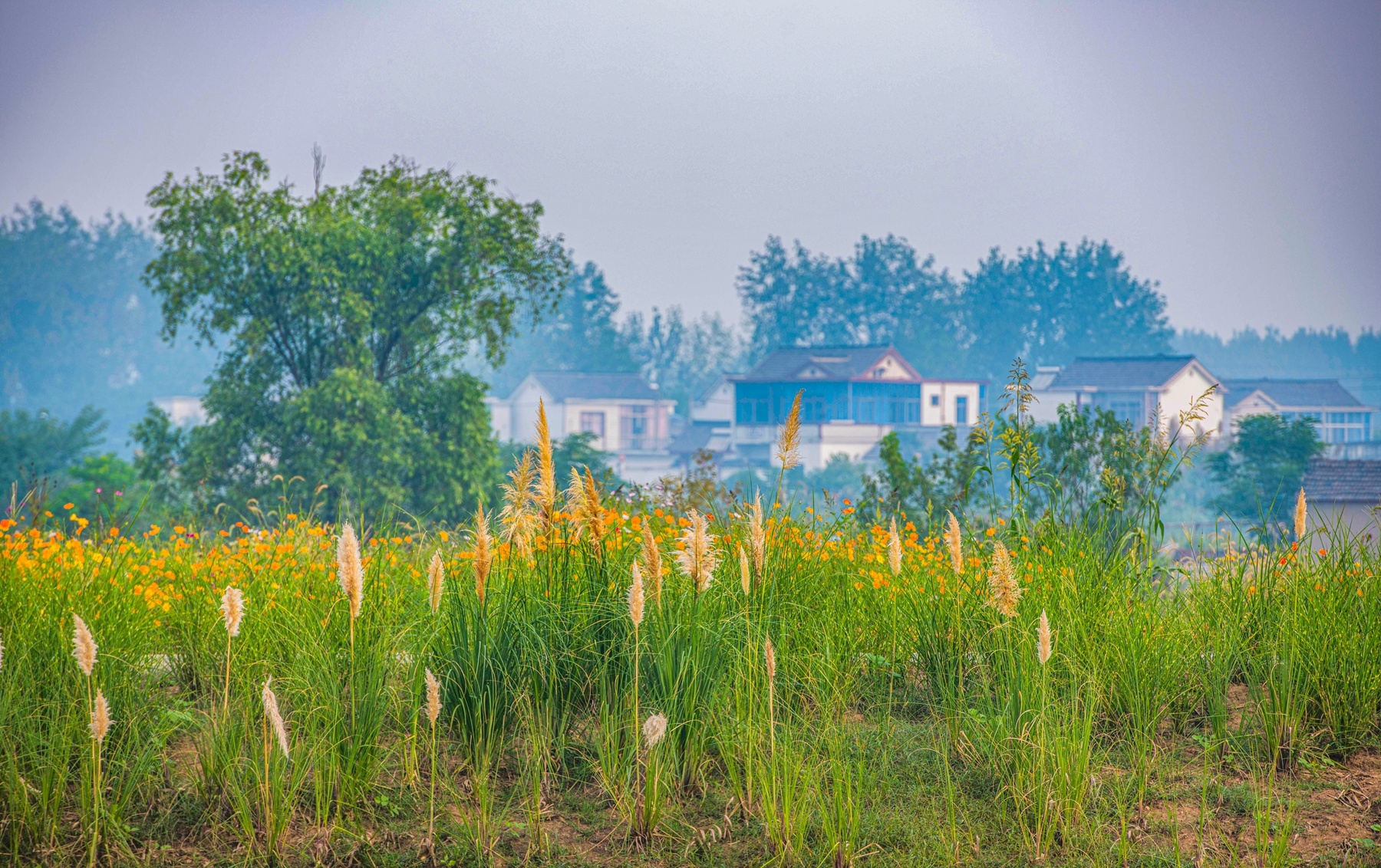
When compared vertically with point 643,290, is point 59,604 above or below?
below

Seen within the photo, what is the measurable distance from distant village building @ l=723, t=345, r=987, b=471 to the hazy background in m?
26.9

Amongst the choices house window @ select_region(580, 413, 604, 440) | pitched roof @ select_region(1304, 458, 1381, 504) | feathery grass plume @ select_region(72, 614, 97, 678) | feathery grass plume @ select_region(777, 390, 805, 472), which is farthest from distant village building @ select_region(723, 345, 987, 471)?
feathery grass plume @ select_region(72, 614, 97, 678)

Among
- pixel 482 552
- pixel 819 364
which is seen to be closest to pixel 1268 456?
pixel 819 364

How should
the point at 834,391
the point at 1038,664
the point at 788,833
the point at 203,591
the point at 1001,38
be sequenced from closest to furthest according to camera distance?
1. the point at 788,833
2. the point at 1038,664
3. the point at 203,591
4. the point at 834,391
5. the point at 1001,38

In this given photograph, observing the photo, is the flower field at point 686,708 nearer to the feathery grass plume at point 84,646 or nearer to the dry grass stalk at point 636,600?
the dry grass stalk at point 636,600

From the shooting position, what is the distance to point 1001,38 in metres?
121

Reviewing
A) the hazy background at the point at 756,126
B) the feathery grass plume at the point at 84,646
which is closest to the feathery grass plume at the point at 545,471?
the feathery grass plume at the point at 84,646

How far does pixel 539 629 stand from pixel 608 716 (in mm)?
467

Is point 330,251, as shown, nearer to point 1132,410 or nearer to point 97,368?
point 1132,410

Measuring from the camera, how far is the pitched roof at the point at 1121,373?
172 ft

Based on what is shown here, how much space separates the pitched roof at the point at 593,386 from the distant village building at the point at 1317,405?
32944 mm

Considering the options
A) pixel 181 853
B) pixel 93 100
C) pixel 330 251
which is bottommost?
pixel 181 853

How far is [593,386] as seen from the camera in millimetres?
59531

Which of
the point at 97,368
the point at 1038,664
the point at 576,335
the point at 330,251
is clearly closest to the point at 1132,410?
the point at 576,335
